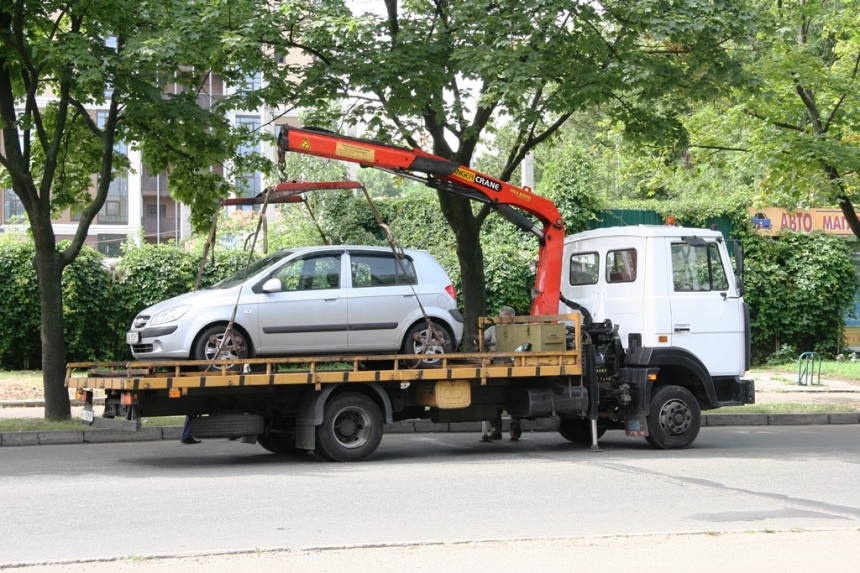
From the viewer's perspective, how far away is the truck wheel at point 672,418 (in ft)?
38.7

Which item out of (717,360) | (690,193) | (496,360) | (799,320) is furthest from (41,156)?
(690,193)

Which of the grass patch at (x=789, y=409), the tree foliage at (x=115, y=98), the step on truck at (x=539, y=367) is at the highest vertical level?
the tree foliage at (x=115, y=98)

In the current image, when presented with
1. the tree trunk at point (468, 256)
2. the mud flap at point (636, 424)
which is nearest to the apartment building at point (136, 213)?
the tree trunk at point (468, 256)

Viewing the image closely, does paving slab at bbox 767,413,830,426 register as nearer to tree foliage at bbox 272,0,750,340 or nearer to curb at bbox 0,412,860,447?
curb at bbox 0,412,860,447

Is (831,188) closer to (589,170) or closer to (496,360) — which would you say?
(589,170)

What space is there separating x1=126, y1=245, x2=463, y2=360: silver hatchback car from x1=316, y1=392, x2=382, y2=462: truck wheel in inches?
53.4

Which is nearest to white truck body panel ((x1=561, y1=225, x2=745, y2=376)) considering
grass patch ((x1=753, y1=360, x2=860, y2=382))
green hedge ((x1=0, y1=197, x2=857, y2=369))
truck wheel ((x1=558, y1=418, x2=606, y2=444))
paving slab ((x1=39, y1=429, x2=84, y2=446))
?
truck wheel ((x1=558, y1=418, x2=606, y2=444))

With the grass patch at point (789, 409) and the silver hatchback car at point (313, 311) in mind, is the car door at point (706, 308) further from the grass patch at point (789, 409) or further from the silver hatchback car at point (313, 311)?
the grass patch at point (789, 409)

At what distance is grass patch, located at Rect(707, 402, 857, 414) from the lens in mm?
15930

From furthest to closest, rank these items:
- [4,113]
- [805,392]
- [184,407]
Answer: [805,392] → [4,113] → [184,407]

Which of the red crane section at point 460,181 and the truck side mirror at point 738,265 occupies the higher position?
the red crane section at point 460,181

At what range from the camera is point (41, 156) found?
15453 mm

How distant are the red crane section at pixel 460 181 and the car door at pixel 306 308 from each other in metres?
1.52

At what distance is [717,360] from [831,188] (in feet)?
23.9
